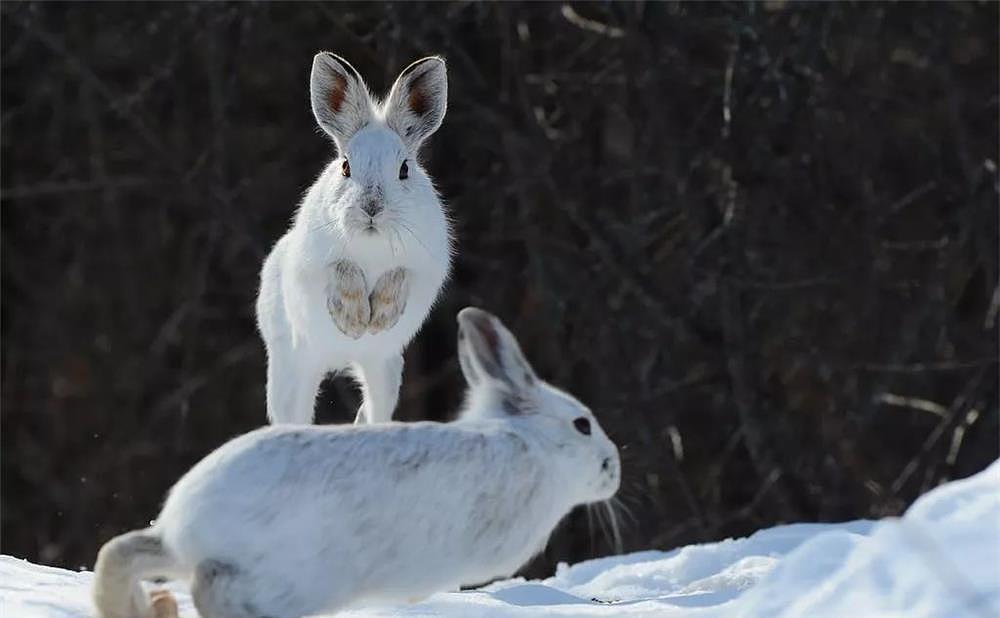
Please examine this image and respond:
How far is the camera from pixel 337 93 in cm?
639

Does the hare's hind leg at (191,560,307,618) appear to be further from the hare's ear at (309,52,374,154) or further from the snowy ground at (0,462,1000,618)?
the hare's ear at (309,52,374,154)

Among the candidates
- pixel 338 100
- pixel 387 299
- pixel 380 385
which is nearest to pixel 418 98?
pixel 338 100

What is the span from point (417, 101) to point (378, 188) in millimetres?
623

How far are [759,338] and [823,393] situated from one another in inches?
26.7

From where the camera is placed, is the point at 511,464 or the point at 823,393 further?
the point at 823,393

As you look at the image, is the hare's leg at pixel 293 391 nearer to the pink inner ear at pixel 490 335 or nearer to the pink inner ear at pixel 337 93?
the pink inner ear at pixel 337 93

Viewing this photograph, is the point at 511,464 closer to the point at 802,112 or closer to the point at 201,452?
the point at 802,112

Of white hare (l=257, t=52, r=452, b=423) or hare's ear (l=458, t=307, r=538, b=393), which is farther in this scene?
white hare (l=257, t=52, r=452, b=423)

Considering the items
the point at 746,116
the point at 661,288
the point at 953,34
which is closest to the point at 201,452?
the point at 661,288

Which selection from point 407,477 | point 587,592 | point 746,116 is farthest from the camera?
point 746,116

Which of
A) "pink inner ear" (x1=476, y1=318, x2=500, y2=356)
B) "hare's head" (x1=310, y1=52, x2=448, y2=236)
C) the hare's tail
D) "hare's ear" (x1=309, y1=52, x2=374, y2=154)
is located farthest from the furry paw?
"hare's ear" (x1=309, y1=52, x2=374, y2=154)

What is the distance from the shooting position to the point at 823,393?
10750mm

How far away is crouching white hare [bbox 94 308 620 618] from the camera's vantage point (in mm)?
4352

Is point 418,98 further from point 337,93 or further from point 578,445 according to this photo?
point 578,445
